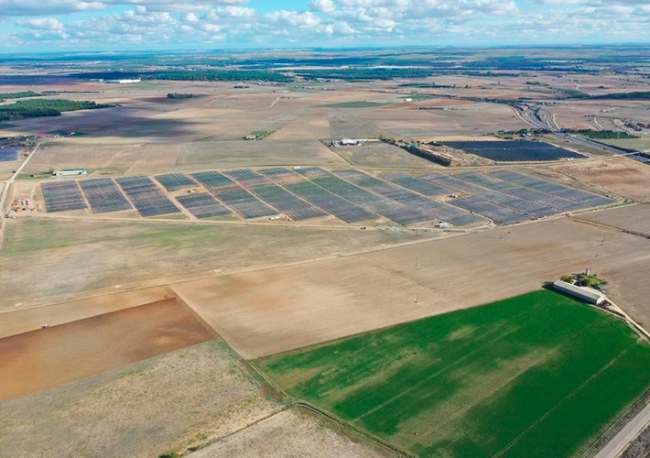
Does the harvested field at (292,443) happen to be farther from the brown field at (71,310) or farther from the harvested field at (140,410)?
the brown field at (71,310)

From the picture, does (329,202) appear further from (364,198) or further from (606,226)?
(606,226)

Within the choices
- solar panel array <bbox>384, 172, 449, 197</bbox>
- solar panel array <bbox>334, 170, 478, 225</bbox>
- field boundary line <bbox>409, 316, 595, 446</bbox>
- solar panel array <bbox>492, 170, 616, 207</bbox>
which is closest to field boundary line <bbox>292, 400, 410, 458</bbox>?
field boundary line <bbox>409, 316, 595, 446</bbox>

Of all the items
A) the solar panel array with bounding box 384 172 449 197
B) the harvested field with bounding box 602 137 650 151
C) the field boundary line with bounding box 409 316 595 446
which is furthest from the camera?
the harvested field with bounding box 602 137 650 151

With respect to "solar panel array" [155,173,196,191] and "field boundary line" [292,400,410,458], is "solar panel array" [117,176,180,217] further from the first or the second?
"field boundary line" [292,400,410,458]

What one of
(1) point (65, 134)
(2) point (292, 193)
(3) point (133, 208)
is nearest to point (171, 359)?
(3) point (133, 208)

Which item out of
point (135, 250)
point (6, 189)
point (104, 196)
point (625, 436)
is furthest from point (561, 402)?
point (6, 189)

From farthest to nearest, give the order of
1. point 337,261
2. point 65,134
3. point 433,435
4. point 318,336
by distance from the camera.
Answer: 1. point 65,134
2. point 337,261
3. point 318,336
4. point 433,435

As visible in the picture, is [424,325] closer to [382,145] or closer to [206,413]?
[206,413]
